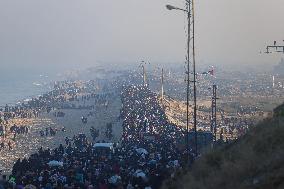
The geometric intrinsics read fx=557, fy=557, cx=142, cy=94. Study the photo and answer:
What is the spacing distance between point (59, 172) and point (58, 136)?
32.0 metres

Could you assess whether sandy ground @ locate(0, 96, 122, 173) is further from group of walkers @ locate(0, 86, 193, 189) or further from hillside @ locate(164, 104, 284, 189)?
hillside @ locate(164, 104, 284, 189)

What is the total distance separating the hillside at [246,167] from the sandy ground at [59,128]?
21.8 m

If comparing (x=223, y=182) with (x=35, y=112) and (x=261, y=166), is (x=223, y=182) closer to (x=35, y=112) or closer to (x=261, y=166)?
(x=261, y=166)

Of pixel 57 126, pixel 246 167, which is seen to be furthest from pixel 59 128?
pixel 246 167

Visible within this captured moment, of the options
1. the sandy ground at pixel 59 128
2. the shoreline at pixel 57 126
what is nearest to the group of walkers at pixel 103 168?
the shoreline at pixel 57 126

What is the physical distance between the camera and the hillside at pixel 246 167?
35.9 ft

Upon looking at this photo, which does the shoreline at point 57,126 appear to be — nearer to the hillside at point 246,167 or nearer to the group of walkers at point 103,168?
the group of walkers at point 103,168

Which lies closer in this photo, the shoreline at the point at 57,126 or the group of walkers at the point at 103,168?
the group of walkers at the point at 103,168

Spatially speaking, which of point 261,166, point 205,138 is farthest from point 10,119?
point 261,166

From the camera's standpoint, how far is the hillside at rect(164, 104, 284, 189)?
35.9 ft

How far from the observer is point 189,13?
70.7 ft

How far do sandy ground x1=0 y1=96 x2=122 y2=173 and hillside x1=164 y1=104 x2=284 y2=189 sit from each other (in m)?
21.8

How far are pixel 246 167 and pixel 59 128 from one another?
46.5m

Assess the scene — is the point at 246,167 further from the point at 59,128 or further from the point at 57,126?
the point at 57,126
